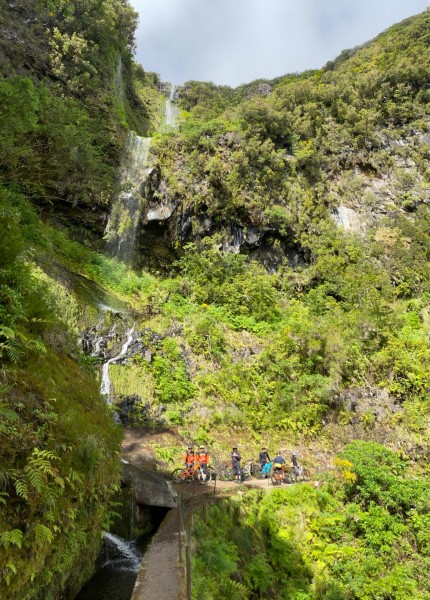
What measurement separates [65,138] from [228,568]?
11852mm

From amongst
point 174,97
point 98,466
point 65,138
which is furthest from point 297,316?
point 174,97

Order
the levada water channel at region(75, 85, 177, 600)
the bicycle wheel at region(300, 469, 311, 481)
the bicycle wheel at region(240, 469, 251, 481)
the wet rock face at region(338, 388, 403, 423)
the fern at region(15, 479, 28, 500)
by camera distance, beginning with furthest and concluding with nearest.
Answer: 1. the wet rock face at region(338, 388, 403, 423)
2. the bicycle wheel at region(300, 469, 311, 481)
3. the bicycle wheel at region(240, 469, 251, 481)
4. the levada water channel at region(75, 85, 177, 600)
5. the fern at region(15, 479, 28, 500)

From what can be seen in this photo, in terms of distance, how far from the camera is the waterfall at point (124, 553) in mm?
7051

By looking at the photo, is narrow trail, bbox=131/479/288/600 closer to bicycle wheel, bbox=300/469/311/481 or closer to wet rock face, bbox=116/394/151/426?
bicycle wheel, bbox=300/469/311/481

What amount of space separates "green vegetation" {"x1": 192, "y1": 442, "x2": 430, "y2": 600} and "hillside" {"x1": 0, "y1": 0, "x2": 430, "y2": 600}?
0.18ft

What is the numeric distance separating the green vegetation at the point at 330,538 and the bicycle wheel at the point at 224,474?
1.94 metres

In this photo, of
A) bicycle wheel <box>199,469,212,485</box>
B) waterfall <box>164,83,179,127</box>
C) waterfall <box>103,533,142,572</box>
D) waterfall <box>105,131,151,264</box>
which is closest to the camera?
waterfall <box>103,533,142,572</box>

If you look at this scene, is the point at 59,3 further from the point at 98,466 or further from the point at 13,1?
the point at 98,466

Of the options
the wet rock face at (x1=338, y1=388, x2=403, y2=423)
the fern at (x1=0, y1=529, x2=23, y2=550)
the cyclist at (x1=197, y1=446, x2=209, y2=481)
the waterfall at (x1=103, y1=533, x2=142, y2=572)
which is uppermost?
the wet rock face at (x1=338, y1=388, x2=403, y2=423)

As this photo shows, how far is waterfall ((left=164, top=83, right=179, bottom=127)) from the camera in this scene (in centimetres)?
3966

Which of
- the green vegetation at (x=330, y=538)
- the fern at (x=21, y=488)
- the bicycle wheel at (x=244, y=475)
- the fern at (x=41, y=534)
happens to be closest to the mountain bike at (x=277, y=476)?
the green vegetation at (x=330, y=538)

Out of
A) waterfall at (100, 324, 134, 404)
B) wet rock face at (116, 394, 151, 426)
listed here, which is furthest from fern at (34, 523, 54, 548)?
wet rock face at (116, 394, 151, 426)

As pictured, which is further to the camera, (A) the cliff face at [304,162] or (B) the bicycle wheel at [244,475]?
(A) the cliff face at [304,162]

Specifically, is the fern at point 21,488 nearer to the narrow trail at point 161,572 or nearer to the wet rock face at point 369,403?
the narrow trail at point 161,572
